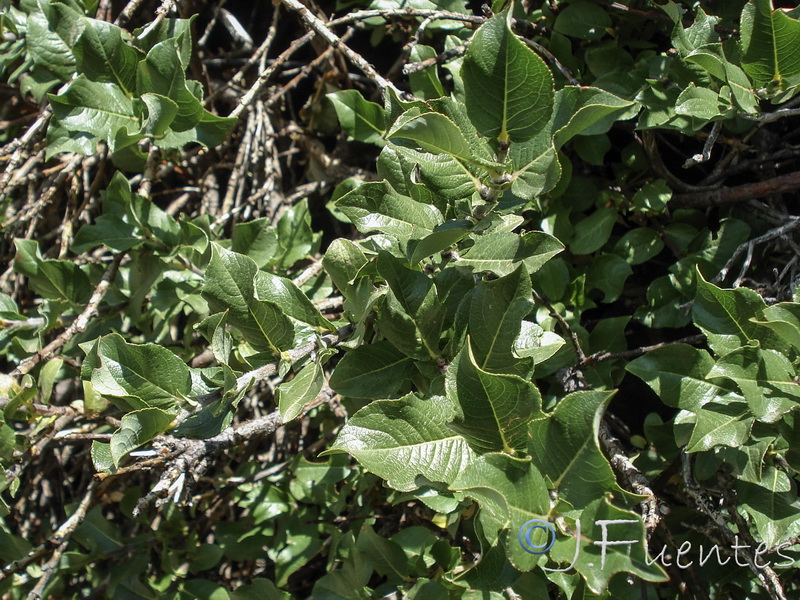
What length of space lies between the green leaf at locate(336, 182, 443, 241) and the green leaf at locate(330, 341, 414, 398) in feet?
0.70

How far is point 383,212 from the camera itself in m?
1.07

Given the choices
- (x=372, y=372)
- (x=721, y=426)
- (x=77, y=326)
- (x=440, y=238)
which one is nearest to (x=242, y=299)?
(x=372, y=372)

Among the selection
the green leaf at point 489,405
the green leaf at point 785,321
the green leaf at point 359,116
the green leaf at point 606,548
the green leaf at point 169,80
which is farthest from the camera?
the green leaf at point 359,116

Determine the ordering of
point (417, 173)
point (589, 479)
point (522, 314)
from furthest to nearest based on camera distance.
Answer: point (417, 173) < point (522, 314) < point (589, 479)

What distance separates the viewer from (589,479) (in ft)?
2.88

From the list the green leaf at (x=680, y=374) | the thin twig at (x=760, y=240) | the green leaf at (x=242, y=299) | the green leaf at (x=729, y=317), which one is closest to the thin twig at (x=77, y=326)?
the green leaf at (x=242, y=299)

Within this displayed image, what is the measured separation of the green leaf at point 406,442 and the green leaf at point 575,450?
5.4 inches

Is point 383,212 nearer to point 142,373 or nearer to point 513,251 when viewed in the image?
point 513,251

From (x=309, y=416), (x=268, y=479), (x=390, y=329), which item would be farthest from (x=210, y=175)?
(x=390, y=329)

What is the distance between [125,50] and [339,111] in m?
0.50

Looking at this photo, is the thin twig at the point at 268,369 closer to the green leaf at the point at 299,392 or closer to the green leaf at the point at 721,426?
the green leaf at the point at 299,392

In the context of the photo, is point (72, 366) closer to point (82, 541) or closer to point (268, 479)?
point (82, 541)

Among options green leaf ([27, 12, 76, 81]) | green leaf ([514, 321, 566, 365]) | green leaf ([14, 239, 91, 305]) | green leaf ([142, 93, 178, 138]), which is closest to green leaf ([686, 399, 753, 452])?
green leaf ([514, 321, 566, 365])

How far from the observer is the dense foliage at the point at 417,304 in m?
0.95
